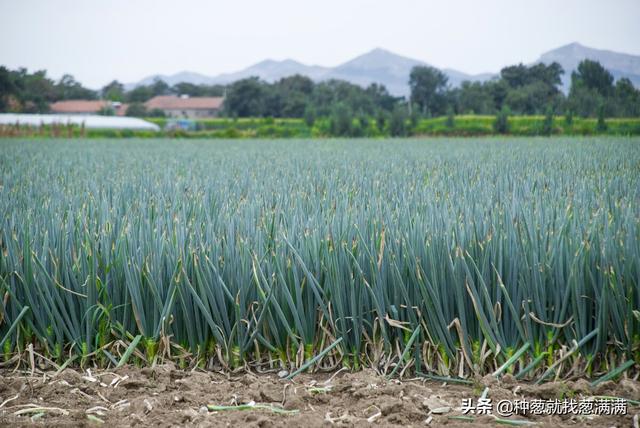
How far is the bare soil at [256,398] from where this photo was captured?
5.31 ft

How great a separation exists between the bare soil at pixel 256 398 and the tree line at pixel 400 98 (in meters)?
14.2

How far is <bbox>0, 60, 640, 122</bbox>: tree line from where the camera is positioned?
50.9ft

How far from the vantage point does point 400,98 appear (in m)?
43.3

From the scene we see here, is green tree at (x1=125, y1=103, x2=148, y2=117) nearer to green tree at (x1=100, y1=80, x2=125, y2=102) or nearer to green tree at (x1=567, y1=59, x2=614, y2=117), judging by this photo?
green tree at (x1=100, y1=80, x2=125, y2=102)

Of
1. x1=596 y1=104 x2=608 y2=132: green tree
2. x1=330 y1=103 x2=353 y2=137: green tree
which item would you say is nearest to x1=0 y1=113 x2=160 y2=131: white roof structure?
x1=330 y1=103 x2=353 y2=137: green tree

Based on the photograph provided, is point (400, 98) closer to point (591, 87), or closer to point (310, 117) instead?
point (310, 117)

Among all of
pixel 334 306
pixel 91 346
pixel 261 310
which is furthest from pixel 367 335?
pixel 91 346

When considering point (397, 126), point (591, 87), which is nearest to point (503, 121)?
point (397, 126)

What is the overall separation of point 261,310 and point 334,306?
0.85ft

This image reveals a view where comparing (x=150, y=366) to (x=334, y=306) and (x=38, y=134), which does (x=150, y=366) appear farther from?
(x=38, y=134)

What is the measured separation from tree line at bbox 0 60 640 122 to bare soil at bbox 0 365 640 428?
14.2 metres

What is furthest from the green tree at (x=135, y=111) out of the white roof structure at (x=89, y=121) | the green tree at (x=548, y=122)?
the green tree at (x=548, y=122)

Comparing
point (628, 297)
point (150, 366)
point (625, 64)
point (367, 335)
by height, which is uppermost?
point (625, 64)

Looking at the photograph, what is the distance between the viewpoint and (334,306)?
6.85 feet
